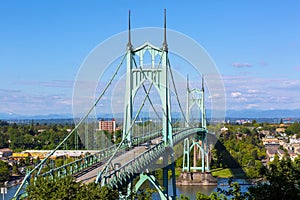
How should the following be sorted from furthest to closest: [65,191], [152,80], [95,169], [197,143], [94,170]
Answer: [197,143], [152,80], [95,169], [94,170], [65,191]

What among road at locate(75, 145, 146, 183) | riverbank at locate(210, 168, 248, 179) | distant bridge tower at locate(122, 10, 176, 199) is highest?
distant bridge tower at locate(122, 10, 176, 199)

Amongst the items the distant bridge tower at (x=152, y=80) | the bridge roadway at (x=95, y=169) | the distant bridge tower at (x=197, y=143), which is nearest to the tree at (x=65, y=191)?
the bridge roadway at (x=95, y=169)

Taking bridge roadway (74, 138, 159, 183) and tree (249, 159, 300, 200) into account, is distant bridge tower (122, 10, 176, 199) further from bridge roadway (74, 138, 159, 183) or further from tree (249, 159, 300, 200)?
tree (249, 159, 300, 200)

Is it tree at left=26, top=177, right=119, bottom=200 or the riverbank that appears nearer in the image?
tree at left=26, top=177, right=119, bottom=200

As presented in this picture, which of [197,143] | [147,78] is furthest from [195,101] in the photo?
[147,78]

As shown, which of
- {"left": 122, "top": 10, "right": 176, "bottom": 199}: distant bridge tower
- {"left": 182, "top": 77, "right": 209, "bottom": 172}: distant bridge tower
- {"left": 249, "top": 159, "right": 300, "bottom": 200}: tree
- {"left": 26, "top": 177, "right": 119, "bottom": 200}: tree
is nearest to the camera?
{"left": 249, "top": 159, "right": 300, "bottom": 200}: tree

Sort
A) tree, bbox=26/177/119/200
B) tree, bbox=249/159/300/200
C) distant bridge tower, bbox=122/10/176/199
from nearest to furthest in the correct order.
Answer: tree, bbox=249/159/300/200
tree, bbox=26/177/119/200
distant bridge tower, bbox=122/10/176/199

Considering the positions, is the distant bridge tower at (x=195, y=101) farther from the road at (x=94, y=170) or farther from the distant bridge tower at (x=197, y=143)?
the road at (x=94, y=170)

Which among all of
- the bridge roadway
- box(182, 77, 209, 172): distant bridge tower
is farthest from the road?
box(182, 77, 209, 172): distant bridge tower

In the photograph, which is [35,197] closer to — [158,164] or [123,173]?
[123,173]

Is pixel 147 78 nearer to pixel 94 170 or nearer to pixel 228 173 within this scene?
pixel 94 170

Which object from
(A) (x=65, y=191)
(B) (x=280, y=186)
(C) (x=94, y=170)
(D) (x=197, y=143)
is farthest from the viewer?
(D) (x=197, y=143)
